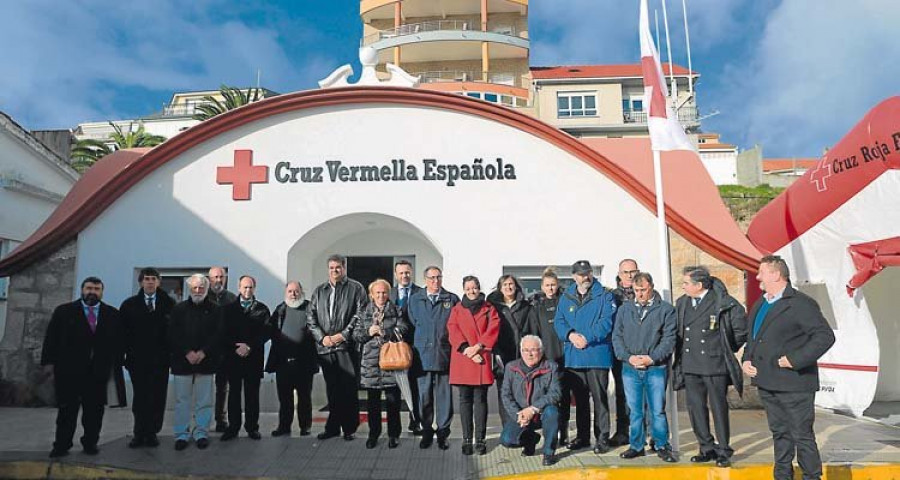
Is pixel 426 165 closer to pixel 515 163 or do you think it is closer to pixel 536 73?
pixel 515 163

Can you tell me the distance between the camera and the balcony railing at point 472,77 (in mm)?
35594

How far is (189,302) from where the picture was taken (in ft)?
18.6

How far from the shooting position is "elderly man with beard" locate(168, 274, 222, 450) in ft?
18.4

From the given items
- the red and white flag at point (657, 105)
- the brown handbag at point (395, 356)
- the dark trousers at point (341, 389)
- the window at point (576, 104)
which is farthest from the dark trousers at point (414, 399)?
the window at point (576, 104)

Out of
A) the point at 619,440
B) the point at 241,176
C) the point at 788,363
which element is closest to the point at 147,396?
the point at 241,176

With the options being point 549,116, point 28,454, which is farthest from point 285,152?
point 549,116

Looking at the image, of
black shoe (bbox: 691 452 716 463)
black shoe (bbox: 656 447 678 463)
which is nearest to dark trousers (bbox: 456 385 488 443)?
black shoe (bbox: 656 447 678 463)

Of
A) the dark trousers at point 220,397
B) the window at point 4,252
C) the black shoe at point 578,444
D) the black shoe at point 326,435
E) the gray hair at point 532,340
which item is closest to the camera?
the gray hair at point 532,340

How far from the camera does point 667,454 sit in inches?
196

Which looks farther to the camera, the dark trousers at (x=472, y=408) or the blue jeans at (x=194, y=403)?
the blue jeans at (x=194, y=403)

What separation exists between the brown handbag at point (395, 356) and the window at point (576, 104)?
3235 cm

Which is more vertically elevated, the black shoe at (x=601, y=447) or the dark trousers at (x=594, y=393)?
the dark trousers at (x=594, y=393)

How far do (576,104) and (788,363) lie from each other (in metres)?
33.7

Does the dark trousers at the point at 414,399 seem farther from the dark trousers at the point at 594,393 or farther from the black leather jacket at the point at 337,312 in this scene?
the dark trousers at the point at 594,393
